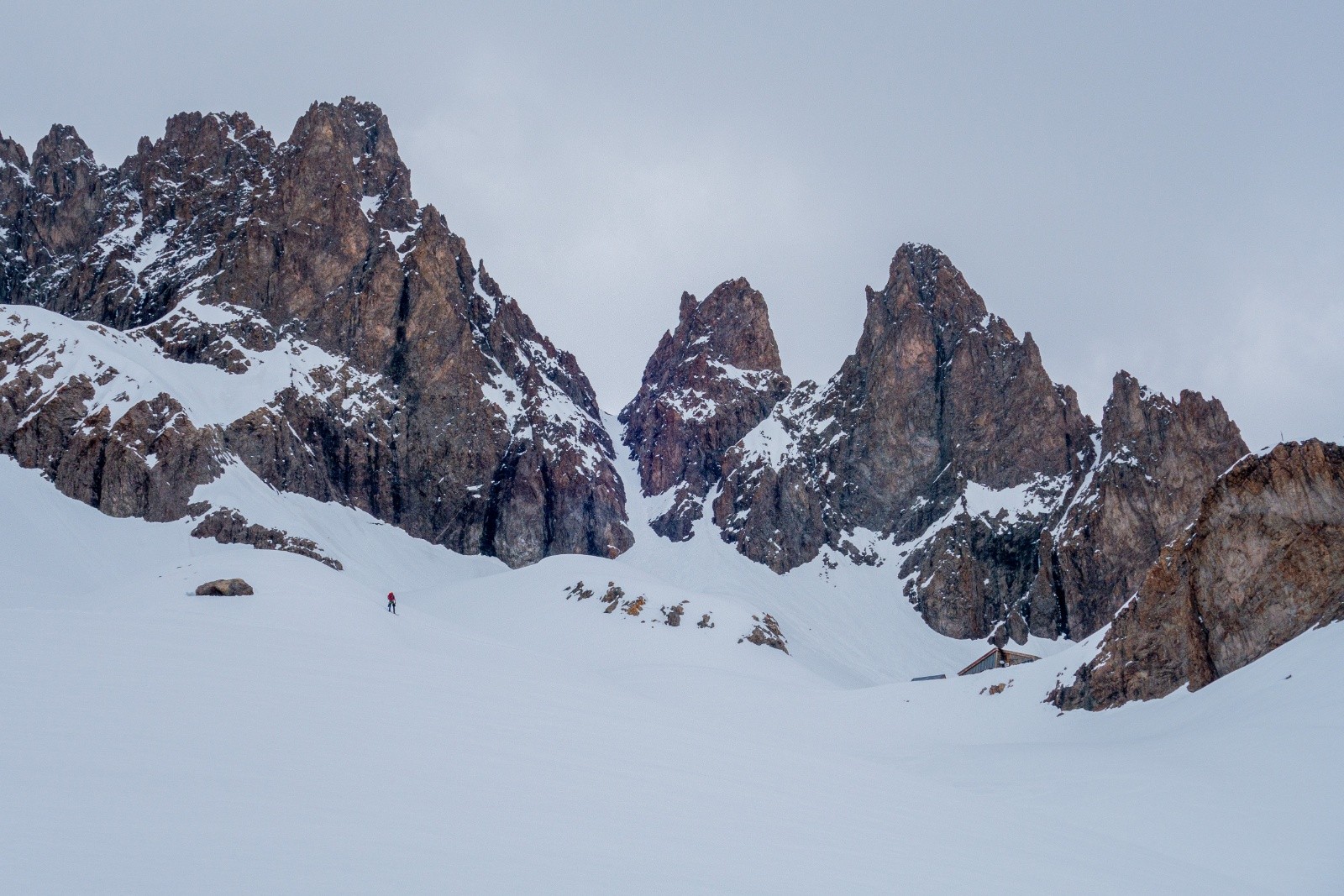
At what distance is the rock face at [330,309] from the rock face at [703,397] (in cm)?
853

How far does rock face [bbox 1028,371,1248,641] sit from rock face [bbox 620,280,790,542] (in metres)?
42.3

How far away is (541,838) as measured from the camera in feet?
21.9

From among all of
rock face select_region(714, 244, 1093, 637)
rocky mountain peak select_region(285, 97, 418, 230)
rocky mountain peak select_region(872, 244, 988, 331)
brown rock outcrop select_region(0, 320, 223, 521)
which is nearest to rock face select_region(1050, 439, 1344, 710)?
rock face select_region(714, 244, 1093, 637)

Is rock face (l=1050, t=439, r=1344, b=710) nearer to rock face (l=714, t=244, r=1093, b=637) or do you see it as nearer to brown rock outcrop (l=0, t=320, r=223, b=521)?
rock face (l=714, t=244, r=1093, b=637)

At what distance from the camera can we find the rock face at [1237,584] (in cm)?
2153

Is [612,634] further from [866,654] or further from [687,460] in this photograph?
[687,460]

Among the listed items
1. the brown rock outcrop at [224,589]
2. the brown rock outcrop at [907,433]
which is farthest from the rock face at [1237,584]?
the brown rock outcrop at [907,433]

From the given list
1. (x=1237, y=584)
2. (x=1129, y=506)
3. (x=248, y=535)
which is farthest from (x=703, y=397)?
(x=1237, y=584)

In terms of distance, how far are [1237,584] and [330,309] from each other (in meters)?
92.6

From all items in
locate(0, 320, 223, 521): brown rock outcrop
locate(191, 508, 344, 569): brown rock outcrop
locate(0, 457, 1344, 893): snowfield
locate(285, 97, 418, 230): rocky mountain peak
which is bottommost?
locate(0, 457, 1344, 893): snowfield

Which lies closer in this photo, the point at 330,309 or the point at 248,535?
the point at 248,535

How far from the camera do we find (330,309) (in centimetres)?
9425

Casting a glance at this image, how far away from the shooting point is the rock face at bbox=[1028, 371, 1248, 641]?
252 ft

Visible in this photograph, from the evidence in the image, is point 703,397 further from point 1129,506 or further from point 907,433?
point 1129,506
